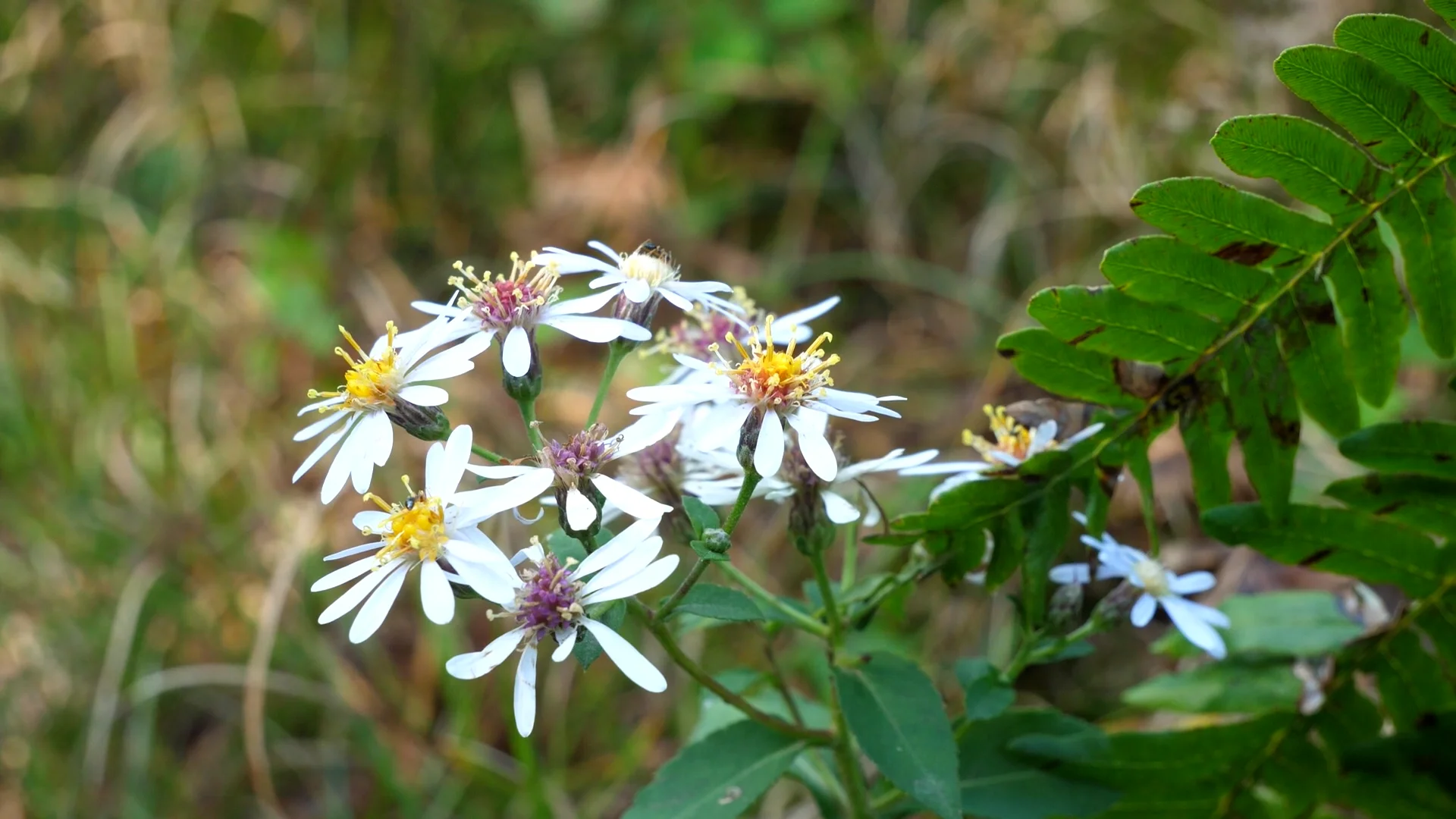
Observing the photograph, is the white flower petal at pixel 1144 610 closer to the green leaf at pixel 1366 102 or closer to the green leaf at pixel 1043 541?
the green leaf at pixel 1043 541

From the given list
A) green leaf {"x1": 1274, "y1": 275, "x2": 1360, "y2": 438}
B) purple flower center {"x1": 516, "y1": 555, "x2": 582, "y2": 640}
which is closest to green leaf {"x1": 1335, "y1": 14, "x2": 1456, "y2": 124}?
green leaf {"x1": 1274, "y1": 275, "x2": 1360, "y2": 438}

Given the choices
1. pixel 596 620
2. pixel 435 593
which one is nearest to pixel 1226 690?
pixel 596 620

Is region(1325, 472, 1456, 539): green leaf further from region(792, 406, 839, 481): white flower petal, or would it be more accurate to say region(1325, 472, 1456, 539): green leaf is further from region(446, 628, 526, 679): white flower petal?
region(446, 628, 526, 679): white flower petal

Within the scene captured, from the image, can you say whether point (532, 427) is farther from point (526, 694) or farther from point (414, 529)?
point (526, 694)

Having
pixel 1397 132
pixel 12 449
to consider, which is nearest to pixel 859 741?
pixel 1397 132

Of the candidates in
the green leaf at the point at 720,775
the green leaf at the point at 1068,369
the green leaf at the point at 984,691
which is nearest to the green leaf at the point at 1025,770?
the green leaf at the point at 984,691

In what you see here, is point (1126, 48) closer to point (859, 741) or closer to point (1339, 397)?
point (1339, 397)
